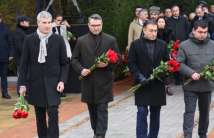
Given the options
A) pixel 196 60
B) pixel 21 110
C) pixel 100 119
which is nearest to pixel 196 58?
pixel 196 60

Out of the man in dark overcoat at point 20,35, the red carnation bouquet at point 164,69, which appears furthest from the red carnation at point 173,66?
the man in dark overcoat at point 20,35

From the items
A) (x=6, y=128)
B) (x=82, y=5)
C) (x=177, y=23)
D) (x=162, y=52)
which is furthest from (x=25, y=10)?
(x=162, y=52)

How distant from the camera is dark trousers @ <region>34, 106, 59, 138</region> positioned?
7926 mm

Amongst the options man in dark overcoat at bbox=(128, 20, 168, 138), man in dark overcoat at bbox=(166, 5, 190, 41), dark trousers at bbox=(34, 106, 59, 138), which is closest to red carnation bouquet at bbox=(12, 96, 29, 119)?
dark trousers at bbox=(34, 106, 59, 138)

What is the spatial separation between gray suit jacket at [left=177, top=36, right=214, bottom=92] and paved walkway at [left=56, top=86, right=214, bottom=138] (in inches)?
46.8

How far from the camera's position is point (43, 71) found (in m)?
7.95

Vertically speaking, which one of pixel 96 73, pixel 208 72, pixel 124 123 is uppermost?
pixel 208 72

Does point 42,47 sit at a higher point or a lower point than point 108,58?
higher

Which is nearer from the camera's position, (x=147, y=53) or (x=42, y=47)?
(x=42, y=47)

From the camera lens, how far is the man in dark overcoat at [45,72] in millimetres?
7930

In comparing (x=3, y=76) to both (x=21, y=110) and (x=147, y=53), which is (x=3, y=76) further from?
(x=147, y=53)

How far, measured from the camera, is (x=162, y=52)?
8414mm

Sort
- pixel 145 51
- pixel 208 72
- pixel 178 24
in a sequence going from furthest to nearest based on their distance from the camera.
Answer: pixel 178 24 < pixel 145 51 < pixel 208 72

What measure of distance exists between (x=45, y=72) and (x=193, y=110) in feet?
7.18
